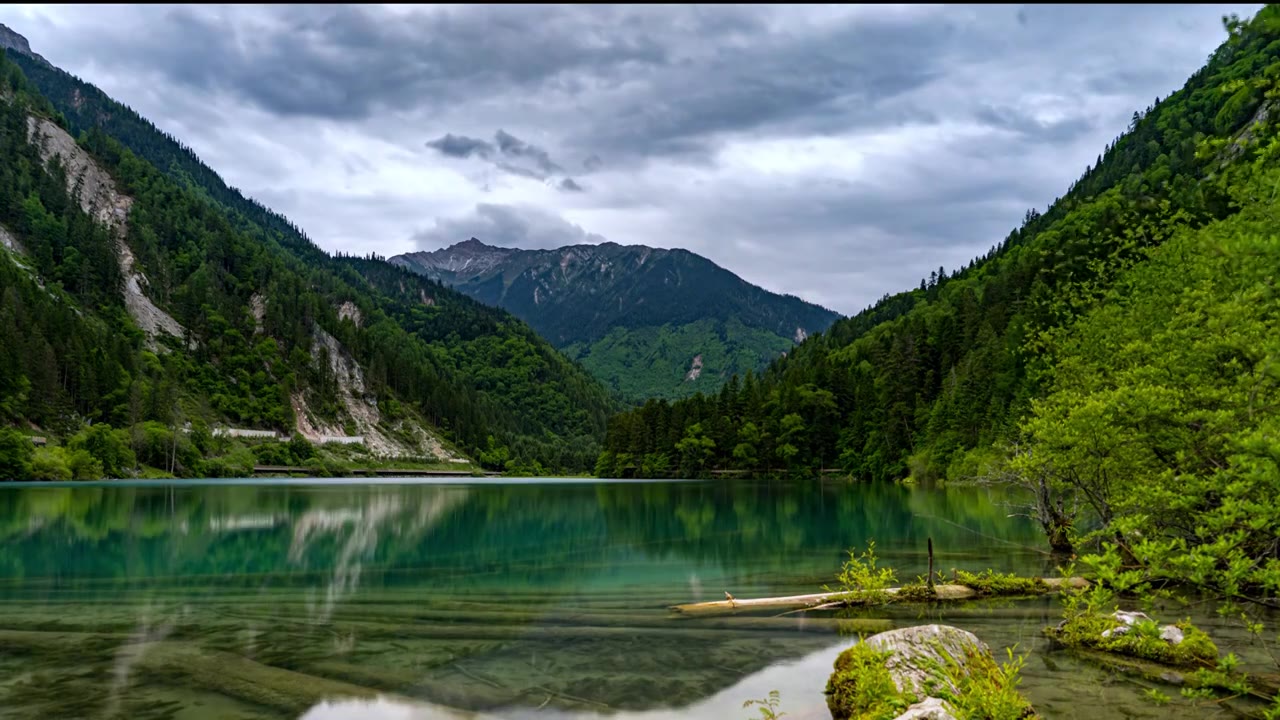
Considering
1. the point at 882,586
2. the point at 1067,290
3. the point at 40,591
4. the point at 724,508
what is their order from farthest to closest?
1. the point at 724,508
2. the point at 1067,290
3. the point at 40,591
4. the point at 882,586

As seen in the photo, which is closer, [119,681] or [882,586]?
[119,681]

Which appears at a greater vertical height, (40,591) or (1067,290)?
(1067,290)

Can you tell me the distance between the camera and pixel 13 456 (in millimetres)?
104188

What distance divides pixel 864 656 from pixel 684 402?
490ft

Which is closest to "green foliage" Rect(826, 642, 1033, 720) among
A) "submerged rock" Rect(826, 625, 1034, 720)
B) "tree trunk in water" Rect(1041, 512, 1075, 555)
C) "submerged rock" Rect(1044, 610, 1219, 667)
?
"submerged rock" Rect(826, 625, 1034, 720)

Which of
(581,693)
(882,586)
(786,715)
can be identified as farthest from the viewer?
(882,586)

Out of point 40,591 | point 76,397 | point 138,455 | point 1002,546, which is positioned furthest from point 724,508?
point 76,397

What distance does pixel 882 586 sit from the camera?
2325 centimetres

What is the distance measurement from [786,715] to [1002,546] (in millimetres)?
27942

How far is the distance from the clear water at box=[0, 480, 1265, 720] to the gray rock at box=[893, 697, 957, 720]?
289cm

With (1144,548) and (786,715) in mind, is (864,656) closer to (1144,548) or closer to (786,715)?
(786,715)

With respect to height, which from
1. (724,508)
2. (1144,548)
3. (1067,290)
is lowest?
(724,508)

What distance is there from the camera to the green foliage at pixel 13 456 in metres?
103

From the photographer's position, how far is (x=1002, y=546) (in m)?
36.8
